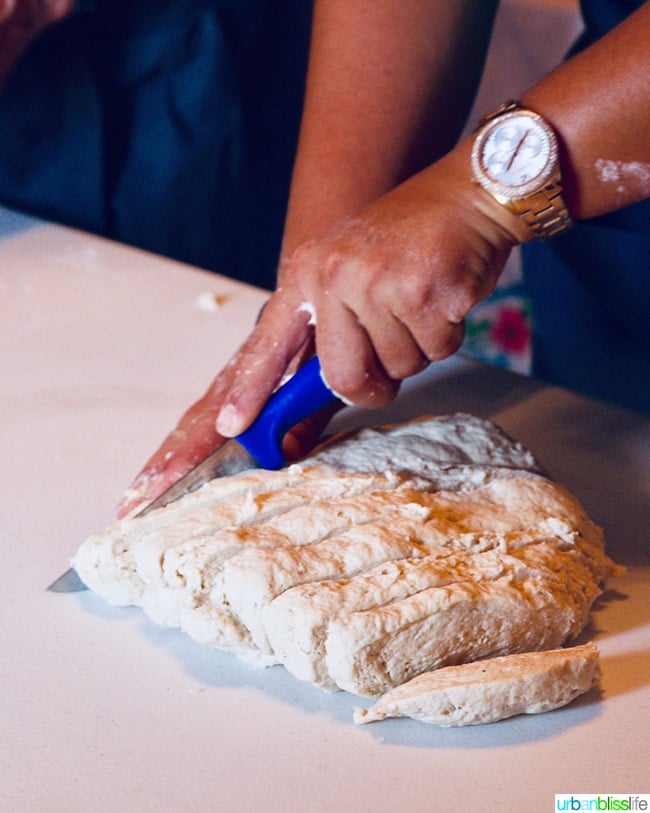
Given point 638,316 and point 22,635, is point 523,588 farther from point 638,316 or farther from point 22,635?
point 638,316

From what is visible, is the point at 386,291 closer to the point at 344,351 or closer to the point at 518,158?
the point at 344,351

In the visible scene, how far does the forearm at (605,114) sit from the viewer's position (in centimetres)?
92

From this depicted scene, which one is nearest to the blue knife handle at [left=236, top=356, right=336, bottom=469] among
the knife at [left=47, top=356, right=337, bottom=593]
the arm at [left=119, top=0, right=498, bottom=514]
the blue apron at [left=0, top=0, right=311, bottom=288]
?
the knife at [left=47, top=356, right=337, bottom=593]

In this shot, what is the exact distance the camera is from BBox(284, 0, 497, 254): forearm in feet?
4.12

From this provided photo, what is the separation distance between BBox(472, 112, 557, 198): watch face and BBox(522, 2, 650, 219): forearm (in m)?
0.02

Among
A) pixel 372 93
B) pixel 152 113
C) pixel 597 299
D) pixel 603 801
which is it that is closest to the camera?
pixel 603 801

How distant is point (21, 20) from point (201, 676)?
1.11 metres

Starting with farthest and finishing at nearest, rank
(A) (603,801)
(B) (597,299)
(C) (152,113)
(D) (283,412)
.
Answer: (C) (152,113) < (B) (597,299) < (D) (283,412) < (A) (603,801)

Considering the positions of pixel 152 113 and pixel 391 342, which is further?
pixel 152 113

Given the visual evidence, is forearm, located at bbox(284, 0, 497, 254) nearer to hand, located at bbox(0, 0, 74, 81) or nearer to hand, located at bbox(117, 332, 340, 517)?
hand, located at bbox(117, 332, 340, 517)

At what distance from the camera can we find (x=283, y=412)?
1029 mm

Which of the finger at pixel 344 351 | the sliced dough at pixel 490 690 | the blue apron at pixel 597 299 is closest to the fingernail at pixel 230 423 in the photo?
the finger at pixel 344 351

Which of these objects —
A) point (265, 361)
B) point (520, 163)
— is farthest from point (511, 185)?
point (265, 361)

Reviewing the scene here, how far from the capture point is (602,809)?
0.79 m
